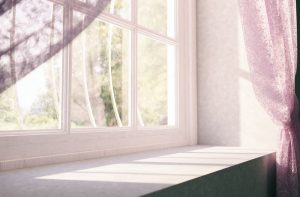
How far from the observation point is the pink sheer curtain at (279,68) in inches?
71.5

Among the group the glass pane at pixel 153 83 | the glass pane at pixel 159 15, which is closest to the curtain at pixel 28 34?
the glass pane at pixel 159 15

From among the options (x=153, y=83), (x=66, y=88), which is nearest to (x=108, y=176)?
(x=66, y=88)

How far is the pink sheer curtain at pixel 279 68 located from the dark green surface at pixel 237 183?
0.07 metres

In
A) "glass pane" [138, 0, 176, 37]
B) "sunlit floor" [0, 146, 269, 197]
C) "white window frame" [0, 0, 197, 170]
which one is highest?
"glass pane" [138, 0, 176, 37]

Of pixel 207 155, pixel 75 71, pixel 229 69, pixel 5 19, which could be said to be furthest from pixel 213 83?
pixel 5 19

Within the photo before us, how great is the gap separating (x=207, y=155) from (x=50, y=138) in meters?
0.77

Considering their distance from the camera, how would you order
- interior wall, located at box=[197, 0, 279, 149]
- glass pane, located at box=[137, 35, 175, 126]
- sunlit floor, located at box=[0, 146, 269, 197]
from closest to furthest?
sunlit floor, located at box=[0, 146, 269, 197] < interior wall, located at box=[197, 0, 279, 149] < glass pane, located at box=[137, 35, 175, 126]

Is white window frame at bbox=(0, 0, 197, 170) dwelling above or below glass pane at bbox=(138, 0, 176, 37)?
below

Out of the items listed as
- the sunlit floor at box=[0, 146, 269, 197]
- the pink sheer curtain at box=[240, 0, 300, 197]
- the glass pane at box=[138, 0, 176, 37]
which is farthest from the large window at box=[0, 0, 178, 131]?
the pink sheer curtain at box=[240, 0, 300, 197]

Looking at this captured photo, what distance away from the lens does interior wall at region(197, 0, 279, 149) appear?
2.07 meters

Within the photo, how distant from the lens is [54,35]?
43.9 inches

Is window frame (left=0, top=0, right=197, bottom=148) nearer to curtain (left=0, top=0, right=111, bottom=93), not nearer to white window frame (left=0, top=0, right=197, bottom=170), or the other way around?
white window frame (left=0, top=0, right=197, bottom=170)

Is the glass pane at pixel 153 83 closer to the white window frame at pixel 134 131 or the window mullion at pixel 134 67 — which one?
the white window frame at pixel 134 131

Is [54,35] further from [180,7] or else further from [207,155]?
[180,7]
